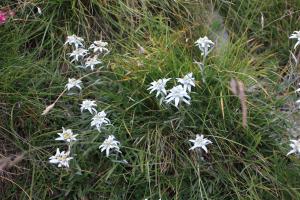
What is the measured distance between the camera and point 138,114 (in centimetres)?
352

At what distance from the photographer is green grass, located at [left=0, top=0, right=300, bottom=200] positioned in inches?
128

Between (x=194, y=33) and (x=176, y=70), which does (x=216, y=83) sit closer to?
(x=176, y=70)

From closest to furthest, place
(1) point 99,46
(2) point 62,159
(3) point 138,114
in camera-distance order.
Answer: (2) point 62,159, (3) point 138,114, (1) point 99,46

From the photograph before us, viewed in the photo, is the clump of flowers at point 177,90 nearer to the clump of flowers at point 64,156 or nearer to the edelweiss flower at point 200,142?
the edelweiss flower at point 200,142

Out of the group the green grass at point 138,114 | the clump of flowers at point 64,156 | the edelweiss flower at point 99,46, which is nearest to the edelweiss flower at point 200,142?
the green grass at point 138,114

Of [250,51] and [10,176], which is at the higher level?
[250,51]

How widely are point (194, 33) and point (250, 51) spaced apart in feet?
1.45

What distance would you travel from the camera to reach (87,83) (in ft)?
11.9

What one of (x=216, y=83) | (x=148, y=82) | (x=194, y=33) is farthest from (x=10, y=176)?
(x=194, y=33)

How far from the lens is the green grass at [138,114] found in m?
3.26

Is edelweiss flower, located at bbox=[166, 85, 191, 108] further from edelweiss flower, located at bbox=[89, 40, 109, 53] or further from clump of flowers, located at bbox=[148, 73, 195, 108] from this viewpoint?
edelweiss flower, located at bbox=[89, 40, 109, 53]

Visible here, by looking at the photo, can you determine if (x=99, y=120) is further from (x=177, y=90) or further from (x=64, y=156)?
(x=177, y=90)

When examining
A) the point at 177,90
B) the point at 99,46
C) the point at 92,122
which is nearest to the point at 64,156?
the point at 92,122

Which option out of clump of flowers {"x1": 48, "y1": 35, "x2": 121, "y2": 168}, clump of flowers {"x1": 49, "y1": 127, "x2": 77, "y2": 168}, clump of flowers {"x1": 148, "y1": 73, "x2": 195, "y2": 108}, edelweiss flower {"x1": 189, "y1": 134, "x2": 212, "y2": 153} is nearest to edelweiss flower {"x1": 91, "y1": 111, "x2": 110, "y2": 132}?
clump of flowers {"x1": 48, "y1": 35, "x2": 121, "y2": 168}
